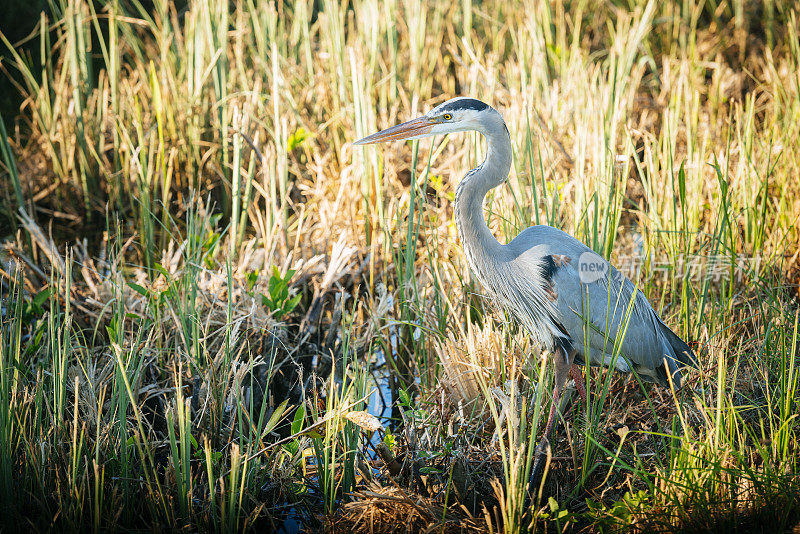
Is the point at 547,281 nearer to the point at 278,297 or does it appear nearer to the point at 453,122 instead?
the point at 453,122

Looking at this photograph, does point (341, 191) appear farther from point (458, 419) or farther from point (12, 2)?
point (12, 2)

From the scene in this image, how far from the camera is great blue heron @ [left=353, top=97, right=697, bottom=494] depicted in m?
2.32

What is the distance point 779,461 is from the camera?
6.32 ft

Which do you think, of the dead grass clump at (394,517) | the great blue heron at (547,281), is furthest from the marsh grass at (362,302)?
the great blue heron at (547,281)

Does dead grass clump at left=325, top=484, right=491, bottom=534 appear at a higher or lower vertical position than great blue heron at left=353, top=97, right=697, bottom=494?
lower

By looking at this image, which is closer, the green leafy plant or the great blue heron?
the great blue heron

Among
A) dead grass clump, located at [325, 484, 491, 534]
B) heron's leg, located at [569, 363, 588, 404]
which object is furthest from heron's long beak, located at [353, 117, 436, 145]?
dead grass clump, located at [325, 484, 491, 534]

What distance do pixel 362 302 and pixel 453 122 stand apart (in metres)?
0.97

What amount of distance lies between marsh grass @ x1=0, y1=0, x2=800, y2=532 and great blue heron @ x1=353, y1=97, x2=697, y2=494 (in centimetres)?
12

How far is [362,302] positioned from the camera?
3.06m

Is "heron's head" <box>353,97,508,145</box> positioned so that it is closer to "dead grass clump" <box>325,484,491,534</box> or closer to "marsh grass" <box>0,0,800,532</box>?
"marsh grass" <box>0,0,800,532</box>

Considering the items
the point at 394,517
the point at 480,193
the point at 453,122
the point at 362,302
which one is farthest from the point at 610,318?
the point at 362,302

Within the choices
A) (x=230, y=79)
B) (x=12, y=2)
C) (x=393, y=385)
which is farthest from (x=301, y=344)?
(x=12, y=2)

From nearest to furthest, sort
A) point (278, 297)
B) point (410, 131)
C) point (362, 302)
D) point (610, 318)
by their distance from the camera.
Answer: point (610, 318) → point (410, 131) → point (278, 297) → point (362, 302)
